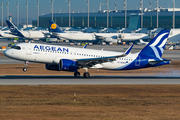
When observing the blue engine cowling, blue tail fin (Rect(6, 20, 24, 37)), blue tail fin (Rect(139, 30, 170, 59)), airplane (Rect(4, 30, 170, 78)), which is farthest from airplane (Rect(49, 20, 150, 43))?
the blue engine cowling

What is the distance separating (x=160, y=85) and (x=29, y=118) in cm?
2210

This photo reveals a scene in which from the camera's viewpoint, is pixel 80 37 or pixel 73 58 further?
pixel 80 37

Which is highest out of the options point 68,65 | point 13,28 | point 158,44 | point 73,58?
point 13,28

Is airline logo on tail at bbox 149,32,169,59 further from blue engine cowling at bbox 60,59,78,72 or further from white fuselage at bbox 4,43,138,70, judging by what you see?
blue engine cowling at bbox 60,59,78,72

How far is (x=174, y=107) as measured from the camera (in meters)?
28.6

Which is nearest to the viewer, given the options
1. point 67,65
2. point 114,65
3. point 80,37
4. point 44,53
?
point 67,65

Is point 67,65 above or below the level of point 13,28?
below

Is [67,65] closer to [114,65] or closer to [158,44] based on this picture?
[114,65]

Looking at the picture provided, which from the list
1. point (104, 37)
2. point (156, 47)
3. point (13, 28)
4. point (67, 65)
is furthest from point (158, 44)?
point (13, 28)

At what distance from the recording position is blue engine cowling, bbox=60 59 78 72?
148 ft

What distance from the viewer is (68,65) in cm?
4541

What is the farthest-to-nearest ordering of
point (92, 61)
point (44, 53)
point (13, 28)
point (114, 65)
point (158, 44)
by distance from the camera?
point (13, 28)
point (158, 44)
point (114, 65)
point (92, 61)
point (44, 53)

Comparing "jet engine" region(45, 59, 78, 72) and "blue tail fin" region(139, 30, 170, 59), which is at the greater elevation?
"blue tail fin" region(139, 30, 170, 59)

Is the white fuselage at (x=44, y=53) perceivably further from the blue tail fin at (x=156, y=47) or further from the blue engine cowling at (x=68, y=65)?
the blue tail fin at (x=156, y=47)
